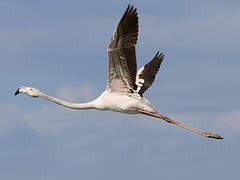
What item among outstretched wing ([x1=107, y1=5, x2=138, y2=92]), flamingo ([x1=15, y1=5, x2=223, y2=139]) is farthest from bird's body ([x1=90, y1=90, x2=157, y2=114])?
outstretched wing ([x1=107, y1=5, x2=138, y2=92])

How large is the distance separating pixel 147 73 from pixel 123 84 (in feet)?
13.4

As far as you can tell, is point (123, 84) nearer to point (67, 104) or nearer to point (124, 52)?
point (124, 52)

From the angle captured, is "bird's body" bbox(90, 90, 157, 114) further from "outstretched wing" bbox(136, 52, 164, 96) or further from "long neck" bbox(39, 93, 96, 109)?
"outstretched wing" bbox(136, 52, 164, 96)

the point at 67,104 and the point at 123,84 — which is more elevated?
the point at 123,84

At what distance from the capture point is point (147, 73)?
25.0m

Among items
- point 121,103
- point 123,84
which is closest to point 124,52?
point 123,84

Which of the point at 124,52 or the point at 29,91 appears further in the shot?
the point at 29,91

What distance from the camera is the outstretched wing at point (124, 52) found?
19.2 meters

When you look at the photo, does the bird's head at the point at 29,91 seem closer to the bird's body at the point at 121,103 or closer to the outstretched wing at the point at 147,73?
the bird's body at the point at 121,103

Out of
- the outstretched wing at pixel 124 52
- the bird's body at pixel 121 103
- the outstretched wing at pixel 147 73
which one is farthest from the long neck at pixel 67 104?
the outstretched wing at pixel 147 73

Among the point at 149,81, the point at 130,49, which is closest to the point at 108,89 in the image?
the point at 130,49

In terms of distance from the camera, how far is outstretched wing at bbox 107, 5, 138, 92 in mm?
19234

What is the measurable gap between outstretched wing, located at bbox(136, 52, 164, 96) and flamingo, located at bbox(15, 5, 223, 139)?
8.59 ft

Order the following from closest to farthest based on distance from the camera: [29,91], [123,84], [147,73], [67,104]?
[123,84] < [67,104] < [29,91] < [147,73]
